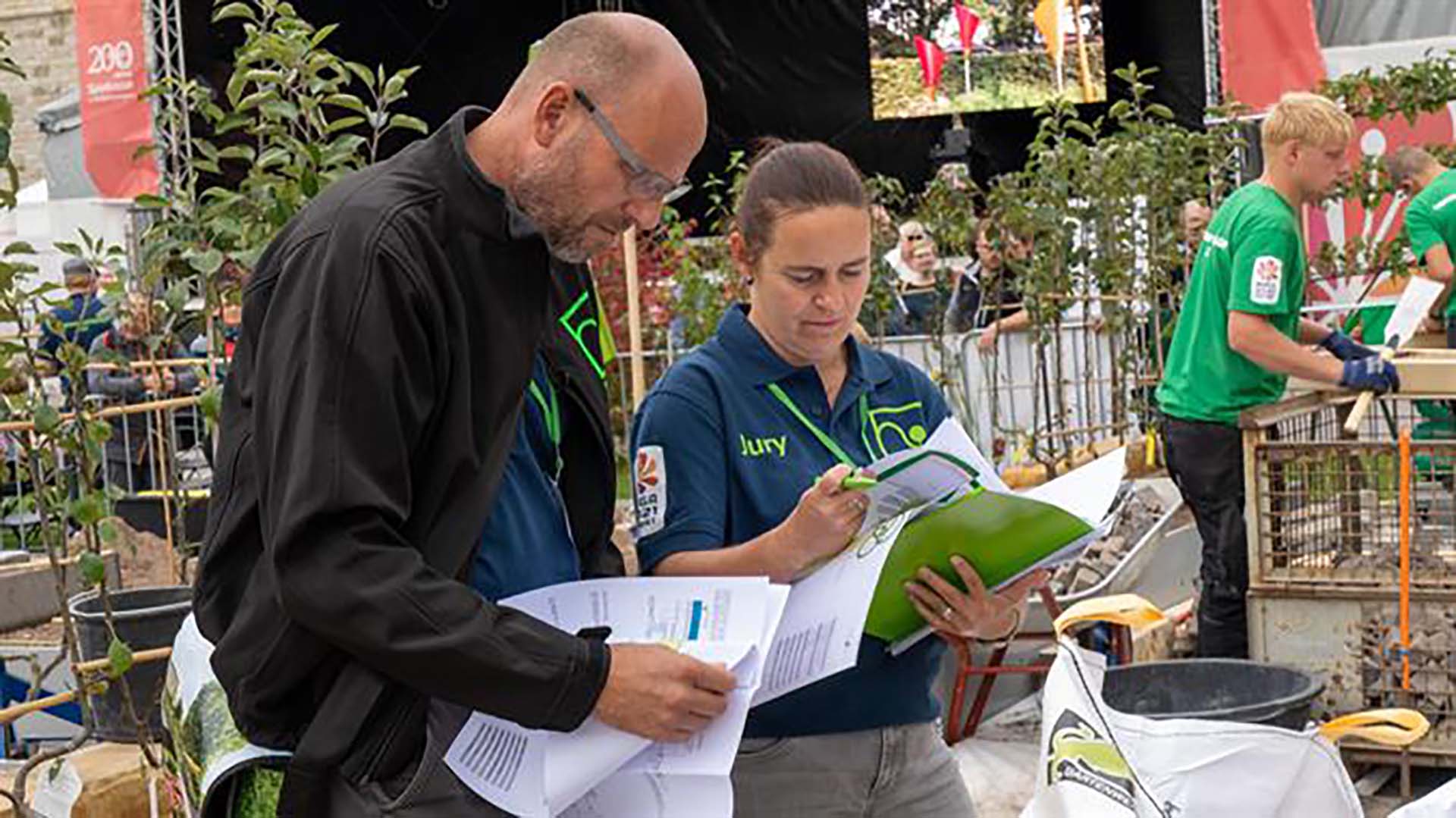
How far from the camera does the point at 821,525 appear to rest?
2.06 meters

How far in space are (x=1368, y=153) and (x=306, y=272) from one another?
8.28 meters

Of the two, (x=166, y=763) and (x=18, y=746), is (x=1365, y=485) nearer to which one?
(x=166, y=763)

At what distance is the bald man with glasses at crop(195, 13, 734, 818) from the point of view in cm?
157

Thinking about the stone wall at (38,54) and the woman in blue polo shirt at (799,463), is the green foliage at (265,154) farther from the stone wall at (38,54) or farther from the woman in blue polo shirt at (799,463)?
the stone wall at (38,54)

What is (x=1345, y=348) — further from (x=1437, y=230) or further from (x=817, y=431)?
(x=817, y=431)

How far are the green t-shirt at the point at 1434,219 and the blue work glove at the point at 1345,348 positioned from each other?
2.22 metres

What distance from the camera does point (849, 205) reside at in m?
2.34

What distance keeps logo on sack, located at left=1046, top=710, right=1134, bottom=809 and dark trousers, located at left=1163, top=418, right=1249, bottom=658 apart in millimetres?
2759

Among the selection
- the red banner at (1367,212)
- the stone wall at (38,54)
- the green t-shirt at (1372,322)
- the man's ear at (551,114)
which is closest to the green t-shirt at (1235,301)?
the green t-shirt at (1372,322)

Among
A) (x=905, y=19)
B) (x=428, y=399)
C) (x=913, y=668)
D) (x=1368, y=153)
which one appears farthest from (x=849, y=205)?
(x=905, y=19)

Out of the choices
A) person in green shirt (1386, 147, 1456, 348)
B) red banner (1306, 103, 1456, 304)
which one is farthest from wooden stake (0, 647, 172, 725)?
red banner (1306, 103, 1456, 304)

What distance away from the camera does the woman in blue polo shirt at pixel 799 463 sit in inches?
88.4

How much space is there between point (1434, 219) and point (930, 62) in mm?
8095

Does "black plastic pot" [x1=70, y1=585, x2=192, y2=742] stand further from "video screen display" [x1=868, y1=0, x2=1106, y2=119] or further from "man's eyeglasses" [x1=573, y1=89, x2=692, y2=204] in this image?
"video screen display" [x1=868, y1=0, x2=1106, y2=119]
